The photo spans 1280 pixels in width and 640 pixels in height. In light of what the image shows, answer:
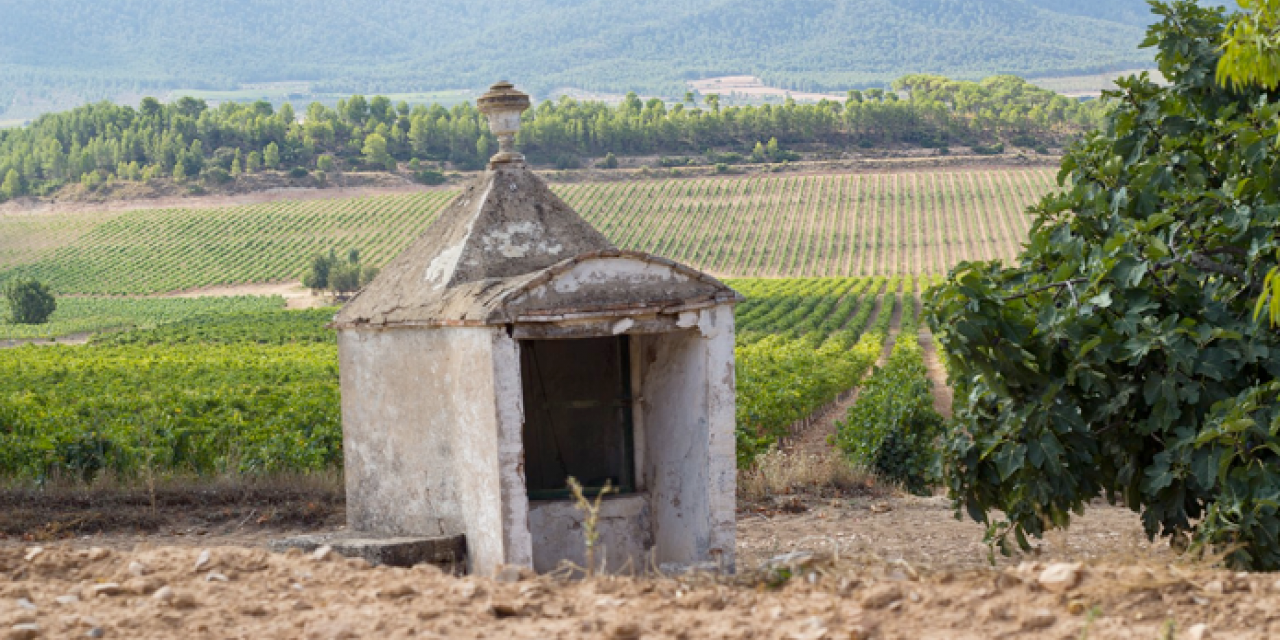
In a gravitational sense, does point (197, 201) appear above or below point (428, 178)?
below

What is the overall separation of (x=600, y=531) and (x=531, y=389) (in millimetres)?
1089

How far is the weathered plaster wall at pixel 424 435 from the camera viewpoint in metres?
6.71

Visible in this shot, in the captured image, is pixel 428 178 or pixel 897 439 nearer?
pixel 897 439

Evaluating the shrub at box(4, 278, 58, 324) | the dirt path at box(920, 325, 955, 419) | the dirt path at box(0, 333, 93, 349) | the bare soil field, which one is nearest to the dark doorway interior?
the dirt path at box(920, 325, 955, 419)

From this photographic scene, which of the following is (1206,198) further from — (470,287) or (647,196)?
(647,196)

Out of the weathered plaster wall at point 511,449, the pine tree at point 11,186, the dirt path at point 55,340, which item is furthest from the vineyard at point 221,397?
the pine tree at point 11,186

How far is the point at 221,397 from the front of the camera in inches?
760

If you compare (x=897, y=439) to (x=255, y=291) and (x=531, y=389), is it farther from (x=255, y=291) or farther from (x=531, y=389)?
(x=255, y=291)

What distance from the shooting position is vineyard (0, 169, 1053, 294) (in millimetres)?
92375

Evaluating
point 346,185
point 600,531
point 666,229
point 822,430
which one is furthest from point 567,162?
point 600,531

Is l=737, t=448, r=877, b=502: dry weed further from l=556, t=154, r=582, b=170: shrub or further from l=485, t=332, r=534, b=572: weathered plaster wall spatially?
l=556, t=154, r=582, b=170: shrub

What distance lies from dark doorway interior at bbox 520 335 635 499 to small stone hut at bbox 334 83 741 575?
13mm

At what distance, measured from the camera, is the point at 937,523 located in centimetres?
1099

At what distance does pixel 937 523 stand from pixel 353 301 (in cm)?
567
